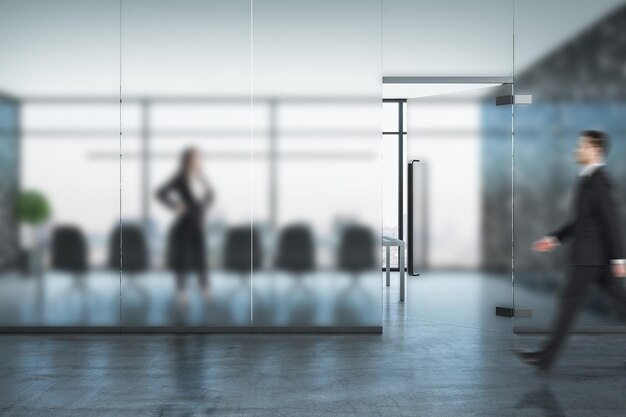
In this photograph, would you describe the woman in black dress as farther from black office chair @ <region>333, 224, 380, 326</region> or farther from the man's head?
the man's head

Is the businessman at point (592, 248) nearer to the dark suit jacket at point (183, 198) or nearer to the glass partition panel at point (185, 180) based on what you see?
the glass partition panel at point (185, 180)

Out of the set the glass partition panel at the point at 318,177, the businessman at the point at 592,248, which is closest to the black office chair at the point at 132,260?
the glass partition panel at the point at 318,177

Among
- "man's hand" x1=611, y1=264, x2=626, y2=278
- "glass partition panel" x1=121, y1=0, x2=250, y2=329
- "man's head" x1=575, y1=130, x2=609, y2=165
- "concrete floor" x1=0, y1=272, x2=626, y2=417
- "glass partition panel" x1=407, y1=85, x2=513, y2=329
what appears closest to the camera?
"concrete floor" x1=0, y1=272, x2=626, y2=417

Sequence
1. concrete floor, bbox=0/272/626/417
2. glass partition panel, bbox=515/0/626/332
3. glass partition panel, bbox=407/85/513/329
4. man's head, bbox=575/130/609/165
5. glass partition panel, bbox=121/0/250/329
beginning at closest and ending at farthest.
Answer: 1. concrete floor, bbox=0/272/626/417
2. man's head, bbox=575/130/609/165
3. glass partition panel, bbox=121/0/250/329
4. glass partition panel, bbox=515/0/626/332
5. glass partition panel, bbox=407/85/513/329

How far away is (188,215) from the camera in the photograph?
684cm

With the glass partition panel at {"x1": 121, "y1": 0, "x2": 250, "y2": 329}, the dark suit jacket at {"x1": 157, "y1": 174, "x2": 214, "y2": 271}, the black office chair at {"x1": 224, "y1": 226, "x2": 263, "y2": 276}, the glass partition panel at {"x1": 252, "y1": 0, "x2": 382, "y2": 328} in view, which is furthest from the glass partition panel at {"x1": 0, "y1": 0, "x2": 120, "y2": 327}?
the glass partition panel at {"x1": 252, "y1": 0, "x2": 382, "y2": 328}

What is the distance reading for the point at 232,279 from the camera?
6848 mm

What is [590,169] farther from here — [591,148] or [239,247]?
[239,247]

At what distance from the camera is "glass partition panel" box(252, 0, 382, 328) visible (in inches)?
268

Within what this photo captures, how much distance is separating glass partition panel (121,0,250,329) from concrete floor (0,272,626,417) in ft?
1.36

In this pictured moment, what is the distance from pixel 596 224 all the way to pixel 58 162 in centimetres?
536

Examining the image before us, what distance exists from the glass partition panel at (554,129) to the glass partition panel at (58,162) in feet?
14.6

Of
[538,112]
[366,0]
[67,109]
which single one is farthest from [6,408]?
[538,112]

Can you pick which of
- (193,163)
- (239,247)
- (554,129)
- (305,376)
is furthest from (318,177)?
(554,129)
